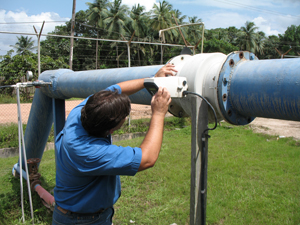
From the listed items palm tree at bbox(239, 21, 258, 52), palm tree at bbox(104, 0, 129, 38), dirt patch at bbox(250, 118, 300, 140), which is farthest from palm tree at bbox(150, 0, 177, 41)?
dirt patch at bbox(250, 118, 300, 140)

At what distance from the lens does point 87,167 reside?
1188mm

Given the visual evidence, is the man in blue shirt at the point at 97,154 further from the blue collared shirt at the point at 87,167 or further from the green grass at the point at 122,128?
the green grass at the point at 122,128

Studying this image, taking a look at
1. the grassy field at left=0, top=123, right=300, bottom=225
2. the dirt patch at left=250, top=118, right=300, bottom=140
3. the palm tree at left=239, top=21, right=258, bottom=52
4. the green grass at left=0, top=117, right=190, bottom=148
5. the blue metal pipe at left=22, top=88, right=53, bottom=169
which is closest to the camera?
the blue metal pipe at left=22, top=88, right=53, bottom=169

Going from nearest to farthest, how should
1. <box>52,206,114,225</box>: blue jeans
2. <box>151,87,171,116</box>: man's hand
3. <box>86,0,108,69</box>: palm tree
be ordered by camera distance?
<box>151,87,171,116</box>: man's hand → <box>52,206,114,225</box>: blue jeans → <box>86,0,108,69</box>: palm tree

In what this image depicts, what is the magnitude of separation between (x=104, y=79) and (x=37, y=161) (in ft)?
6.35

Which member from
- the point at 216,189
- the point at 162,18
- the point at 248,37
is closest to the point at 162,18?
the point at 162,18

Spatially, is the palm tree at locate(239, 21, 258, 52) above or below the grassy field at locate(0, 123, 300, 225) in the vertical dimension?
above

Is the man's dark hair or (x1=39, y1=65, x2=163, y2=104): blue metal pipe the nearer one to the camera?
the man's dark hair

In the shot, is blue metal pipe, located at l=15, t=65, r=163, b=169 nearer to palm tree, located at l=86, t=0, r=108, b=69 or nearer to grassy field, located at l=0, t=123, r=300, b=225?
grassy field, located at l=0, t=123, r=300, b=225

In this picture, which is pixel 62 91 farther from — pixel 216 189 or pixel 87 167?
pixel 216 189

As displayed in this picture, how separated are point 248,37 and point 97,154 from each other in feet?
163

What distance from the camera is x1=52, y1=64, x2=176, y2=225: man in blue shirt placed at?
1160 millimetres

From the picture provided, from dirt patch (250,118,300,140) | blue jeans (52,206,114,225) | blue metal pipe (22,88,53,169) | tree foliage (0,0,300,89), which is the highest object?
tree foliage (0,0,300,89)

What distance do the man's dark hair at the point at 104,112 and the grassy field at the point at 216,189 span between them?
2289mm
